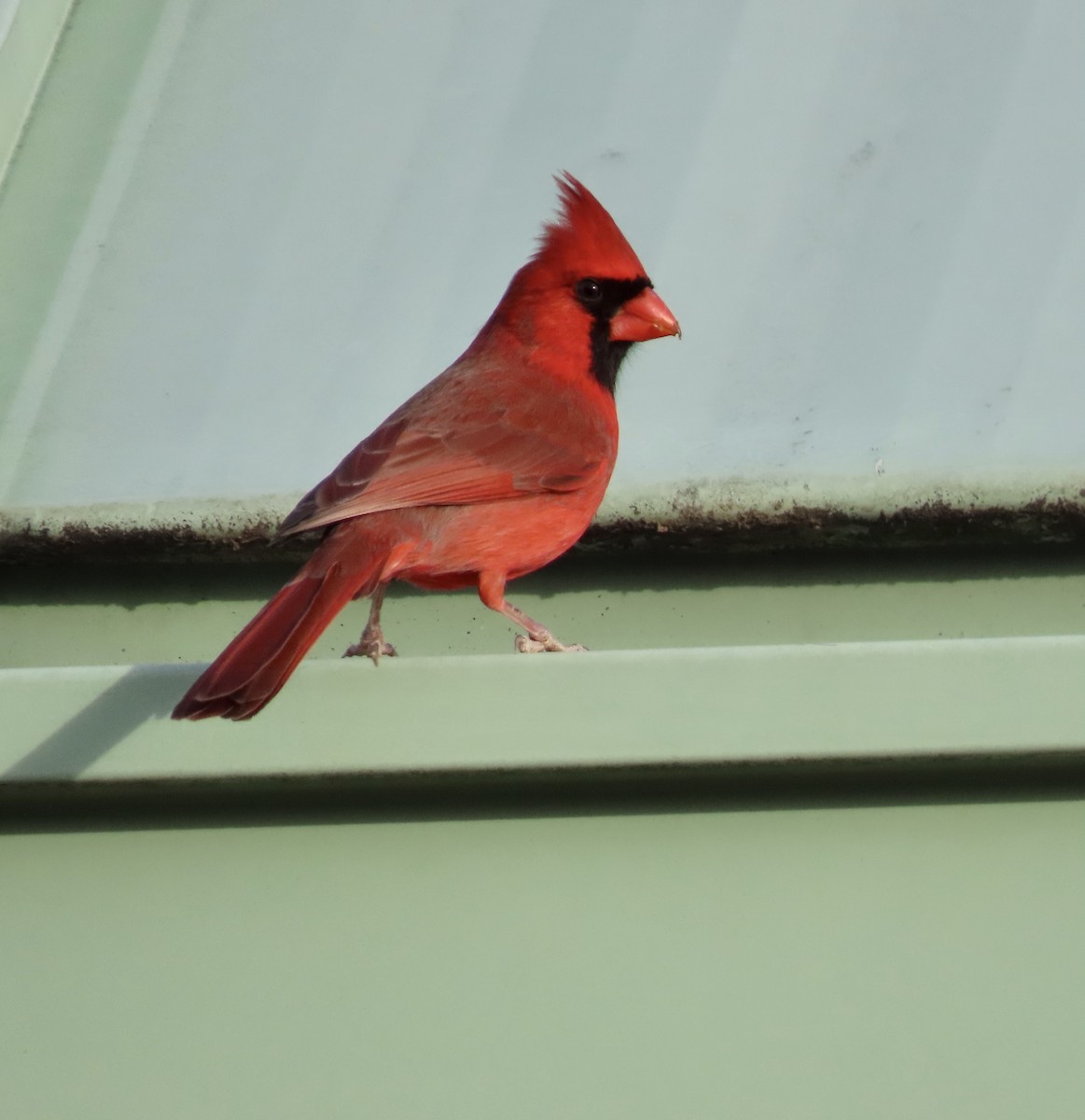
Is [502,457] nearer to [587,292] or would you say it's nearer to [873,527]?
[587,292]

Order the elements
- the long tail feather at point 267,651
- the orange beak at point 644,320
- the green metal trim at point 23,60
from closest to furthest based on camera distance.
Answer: the long tail feather at point 267,651 → the orange beak at point 644,320 → the green metal trim at point 23,60

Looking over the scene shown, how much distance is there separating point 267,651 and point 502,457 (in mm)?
674

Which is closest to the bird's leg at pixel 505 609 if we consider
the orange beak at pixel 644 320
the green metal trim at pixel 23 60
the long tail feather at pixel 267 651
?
the long tail feather at pixel 267 651

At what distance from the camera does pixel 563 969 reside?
4.03 feet

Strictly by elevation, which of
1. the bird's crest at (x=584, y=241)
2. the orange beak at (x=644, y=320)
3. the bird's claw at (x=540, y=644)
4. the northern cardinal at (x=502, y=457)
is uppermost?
the bird's crest at (x=584, y=241)

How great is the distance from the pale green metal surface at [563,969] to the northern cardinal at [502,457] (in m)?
0.24

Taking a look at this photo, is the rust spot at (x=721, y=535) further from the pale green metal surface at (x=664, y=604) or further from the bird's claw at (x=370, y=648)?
the bird's claw at (x=370, y=648)

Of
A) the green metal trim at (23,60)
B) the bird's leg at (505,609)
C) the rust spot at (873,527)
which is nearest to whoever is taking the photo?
the rust spot at (873,527)

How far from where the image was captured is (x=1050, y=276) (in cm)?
178

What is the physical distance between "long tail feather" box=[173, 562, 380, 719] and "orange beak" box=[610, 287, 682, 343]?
59 cm

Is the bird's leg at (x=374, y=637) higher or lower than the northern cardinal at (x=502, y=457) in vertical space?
lower

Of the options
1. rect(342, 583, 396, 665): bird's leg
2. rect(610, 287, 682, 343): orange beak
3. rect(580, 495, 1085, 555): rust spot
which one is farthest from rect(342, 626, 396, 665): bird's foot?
rect(610, 287, 682, 343): orange beak

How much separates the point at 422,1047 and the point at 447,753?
25 centimetres

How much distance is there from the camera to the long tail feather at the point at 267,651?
1.18 m
